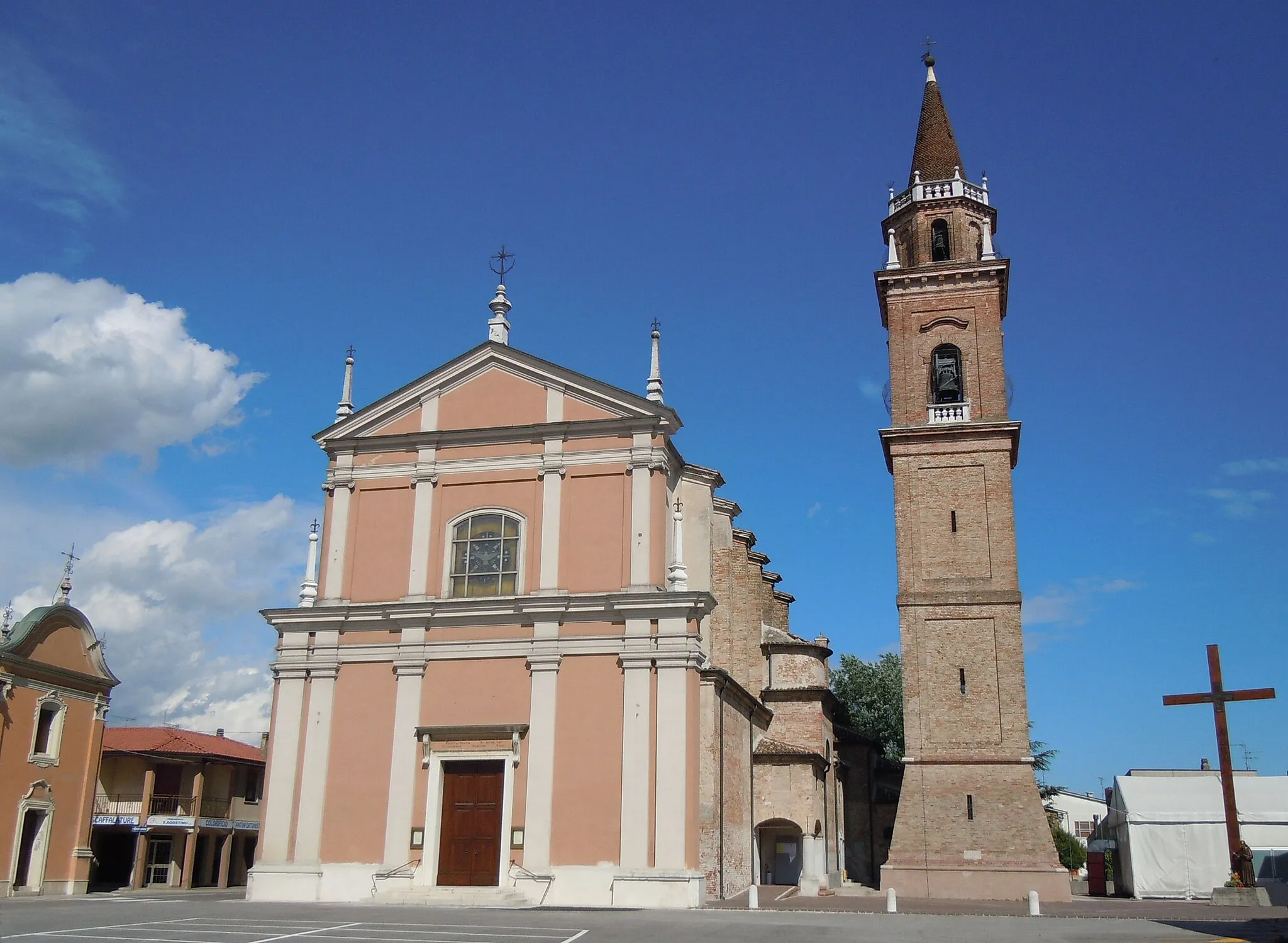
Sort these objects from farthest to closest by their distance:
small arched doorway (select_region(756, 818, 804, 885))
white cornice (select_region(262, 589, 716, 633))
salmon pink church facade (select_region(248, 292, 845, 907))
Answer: small arched doorway (select_region(756, 818, 804, 885)) → white cornice (select_region(262, 589, 716, 633)) → salmon pink church facade (select_region(248, 292, 845, 907))

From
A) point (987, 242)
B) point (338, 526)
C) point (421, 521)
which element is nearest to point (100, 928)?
point (421, 521)

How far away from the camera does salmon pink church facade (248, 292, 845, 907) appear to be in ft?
70.2

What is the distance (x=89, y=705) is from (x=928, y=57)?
34.6 meters

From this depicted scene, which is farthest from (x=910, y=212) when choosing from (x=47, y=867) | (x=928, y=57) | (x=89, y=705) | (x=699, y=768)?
(x=47, y=867)

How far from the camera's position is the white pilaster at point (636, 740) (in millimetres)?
20875

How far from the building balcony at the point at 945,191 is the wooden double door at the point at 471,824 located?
23272mm

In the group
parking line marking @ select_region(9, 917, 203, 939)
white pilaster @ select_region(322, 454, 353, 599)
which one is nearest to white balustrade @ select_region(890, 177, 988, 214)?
white pilaster @ select_region(322, 454, 353, 599)

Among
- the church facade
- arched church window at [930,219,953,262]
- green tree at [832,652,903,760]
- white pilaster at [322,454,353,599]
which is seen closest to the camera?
the church facade

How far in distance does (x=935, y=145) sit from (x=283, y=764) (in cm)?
2820

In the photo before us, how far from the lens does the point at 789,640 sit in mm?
35000

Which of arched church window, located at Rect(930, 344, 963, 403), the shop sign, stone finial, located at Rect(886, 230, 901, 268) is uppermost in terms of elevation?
stone finial, located at Rect(886, 230, 901, 268)

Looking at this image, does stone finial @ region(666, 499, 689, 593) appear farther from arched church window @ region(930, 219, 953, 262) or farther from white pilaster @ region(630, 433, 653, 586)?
arched church window @ region(930, 219, 953, 262)

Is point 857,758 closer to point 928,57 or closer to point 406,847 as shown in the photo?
point 406,847

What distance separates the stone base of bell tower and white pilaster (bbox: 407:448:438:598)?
14.1 meters
